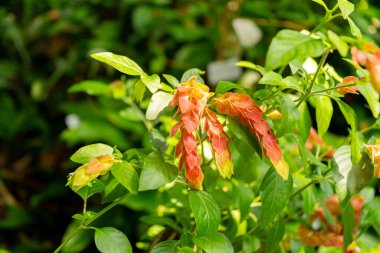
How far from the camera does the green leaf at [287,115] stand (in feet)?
2.08

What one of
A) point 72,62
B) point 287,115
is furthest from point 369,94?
point 72,62

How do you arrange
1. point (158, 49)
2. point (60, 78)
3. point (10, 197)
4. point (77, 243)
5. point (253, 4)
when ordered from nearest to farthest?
point (77, 243)
point (253, 4)
point (158, 49)
point (10, 197)
point (60, 78)

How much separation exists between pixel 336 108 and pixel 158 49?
2.39 feet

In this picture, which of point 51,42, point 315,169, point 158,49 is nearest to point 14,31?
point 51,42

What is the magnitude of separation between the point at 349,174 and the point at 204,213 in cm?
18

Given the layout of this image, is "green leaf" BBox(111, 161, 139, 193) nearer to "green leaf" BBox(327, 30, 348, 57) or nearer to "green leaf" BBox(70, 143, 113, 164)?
"green leaf" BBox(70, 143, 113, 164)

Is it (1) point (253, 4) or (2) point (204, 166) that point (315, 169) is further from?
(1) point (253, 4)

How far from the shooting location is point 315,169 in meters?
0.77

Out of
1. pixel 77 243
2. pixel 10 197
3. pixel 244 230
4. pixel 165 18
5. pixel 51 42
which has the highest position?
pixel 244 230

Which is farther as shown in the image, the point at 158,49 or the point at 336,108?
the point at 158,49

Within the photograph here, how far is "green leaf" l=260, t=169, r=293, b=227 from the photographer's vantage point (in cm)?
67

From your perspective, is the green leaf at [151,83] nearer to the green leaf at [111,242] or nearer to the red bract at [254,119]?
the red bract at [254,119]

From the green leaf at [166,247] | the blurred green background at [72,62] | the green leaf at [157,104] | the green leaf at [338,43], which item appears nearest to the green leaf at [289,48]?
the green leaf at [338,43]

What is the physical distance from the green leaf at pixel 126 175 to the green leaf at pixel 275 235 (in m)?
0.22
